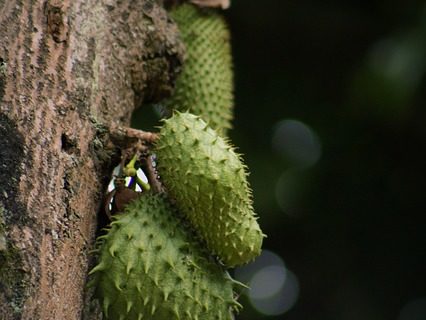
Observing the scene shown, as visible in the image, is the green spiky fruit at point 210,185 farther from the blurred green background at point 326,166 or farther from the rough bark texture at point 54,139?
the blurred green background at point 326,166

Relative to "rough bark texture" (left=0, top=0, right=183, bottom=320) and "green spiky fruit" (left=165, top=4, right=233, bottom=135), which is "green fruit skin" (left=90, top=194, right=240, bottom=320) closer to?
"rough bark texture" (left=0, top=0, right=183, bottom=320)

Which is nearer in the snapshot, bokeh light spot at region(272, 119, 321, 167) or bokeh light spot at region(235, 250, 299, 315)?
bokeh light spot at region(272, 119, 321, 167)

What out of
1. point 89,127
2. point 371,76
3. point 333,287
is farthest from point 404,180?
point 89,127

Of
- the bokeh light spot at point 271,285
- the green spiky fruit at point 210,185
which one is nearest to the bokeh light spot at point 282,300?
the bokeh light spot at point 271,285

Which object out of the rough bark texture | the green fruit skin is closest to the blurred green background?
the rough bark texture

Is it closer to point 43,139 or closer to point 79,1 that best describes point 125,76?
point 79,1

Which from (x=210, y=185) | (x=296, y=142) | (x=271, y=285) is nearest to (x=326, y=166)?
(x=296, y=142)
